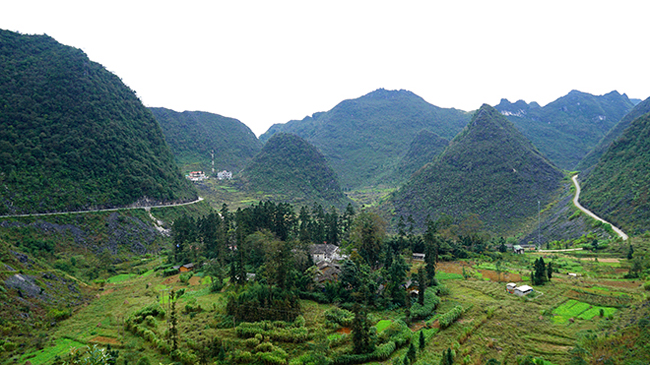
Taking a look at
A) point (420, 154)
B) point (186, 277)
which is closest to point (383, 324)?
point (186, 277)

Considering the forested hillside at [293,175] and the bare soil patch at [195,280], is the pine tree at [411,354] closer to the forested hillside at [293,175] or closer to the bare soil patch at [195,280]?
the bare soil patch at [195,280]

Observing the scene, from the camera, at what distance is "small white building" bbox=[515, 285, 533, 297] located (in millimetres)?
40019

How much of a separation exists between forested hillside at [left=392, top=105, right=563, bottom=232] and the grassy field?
50.6 meters

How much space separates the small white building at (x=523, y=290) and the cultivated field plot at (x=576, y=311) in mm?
3960

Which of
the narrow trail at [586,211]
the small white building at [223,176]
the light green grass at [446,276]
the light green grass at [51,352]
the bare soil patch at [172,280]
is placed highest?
the small white building at [223,176]

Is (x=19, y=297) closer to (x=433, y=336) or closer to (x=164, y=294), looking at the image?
(x=164, y=294)

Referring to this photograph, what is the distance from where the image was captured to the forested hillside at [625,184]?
6120 cm

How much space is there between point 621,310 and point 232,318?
40134mm

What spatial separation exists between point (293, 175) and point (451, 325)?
139 m

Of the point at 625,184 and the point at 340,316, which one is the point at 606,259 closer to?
the point at 625,184

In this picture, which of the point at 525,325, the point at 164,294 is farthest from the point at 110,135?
the point at 525,325

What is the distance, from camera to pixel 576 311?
34438 mm

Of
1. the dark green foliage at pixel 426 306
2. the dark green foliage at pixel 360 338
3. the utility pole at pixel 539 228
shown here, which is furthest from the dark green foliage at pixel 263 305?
the utility pole at pixel 539 228

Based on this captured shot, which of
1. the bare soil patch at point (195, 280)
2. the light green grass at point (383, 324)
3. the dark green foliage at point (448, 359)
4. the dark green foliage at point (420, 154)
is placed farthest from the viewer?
the dark green foliage at point (420, 154)
